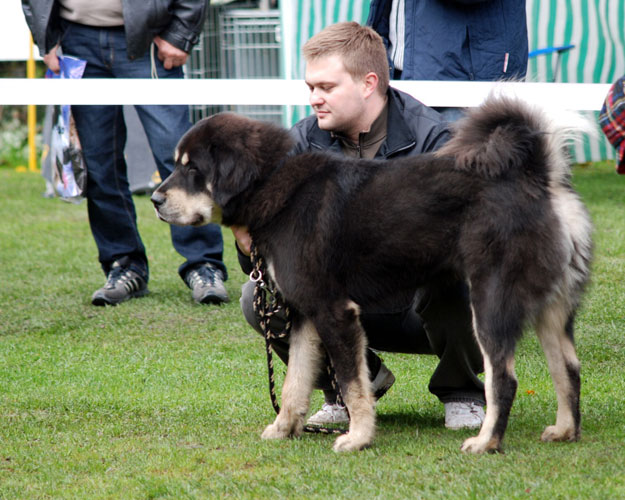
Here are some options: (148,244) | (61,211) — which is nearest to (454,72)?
(148,244)

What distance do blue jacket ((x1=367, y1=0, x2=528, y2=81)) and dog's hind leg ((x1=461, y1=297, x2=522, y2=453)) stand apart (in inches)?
87.6

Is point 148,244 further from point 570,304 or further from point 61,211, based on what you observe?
point 570,304

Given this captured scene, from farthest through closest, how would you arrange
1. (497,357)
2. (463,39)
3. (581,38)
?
(581,38)
(463,39)
(497,357)

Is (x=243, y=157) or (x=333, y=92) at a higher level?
(x=333, y=92)

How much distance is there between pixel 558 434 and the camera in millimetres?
3383

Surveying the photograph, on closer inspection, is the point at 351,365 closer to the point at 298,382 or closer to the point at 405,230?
the point at 298,382

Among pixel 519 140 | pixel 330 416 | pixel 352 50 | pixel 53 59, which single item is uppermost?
pixel 352 50

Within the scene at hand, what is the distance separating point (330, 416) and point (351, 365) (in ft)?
2.42

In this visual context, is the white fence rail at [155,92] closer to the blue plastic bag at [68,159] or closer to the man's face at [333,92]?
the blue plastic bag at [68,159]

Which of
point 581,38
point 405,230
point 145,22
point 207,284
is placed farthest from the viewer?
point 581,38

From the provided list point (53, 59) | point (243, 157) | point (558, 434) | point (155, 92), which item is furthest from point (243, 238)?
point (53, 59)

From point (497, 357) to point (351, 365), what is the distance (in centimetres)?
55

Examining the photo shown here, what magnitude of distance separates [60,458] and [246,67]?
863 centimetres

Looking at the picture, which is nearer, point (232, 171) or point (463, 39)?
point (232, 171)
